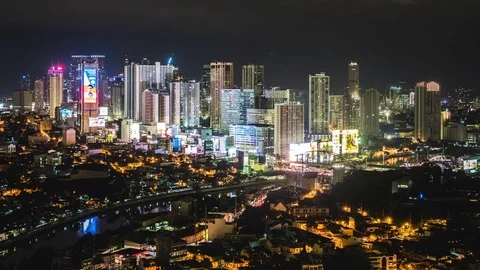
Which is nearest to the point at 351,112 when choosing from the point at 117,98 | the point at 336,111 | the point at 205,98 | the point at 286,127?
the point at 336,111

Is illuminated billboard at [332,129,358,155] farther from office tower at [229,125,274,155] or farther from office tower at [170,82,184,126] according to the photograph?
office tower at [170,82,184,126]

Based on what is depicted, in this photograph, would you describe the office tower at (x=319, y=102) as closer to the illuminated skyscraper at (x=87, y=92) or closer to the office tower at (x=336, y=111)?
the office tower at (x=336, y=111)

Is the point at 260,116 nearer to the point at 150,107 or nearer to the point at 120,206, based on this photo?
the point at 150,107

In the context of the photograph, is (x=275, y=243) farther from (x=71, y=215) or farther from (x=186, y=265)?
(x=71, y=215)

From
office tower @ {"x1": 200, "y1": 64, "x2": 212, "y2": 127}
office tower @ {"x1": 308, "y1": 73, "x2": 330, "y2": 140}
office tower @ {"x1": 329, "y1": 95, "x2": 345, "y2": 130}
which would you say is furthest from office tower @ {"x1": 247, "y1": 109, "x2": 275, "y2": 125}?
office tower @ {"x1": 200, "y1": 64, "x2": 212, "y2": 127}

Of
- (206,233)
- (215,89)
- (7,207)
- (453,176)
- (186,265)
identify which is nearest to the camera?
(186,265)

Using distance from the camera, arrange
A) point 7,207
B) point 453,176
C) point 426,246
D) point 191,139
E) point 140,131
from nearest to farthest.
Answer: point 426,246
point 7,207
point 453,176
point 191,139
point 140,131

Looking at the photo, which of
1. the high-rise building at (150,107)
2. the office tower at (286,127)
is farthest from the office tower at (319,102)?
the high-rise building at (150,107)

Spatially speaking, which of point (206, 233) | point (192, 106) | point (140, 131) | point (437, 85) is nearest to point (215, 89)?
point (192, 106)
